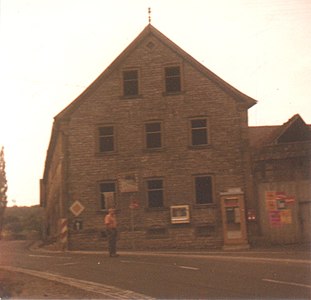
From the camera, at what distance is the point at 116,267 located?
52.1 ft

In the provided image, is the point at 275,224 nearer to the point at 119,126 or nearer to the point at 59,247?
the point at 119,126

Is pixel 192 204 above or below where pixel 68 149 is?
below

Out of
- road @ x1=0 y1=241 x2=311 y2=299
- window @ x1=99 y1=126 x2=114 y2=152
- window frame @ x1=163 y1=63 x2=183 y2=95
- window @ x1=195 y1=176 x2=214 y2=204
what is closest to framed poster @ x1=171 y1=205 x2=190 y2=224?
window @ x1=195 y1=176 x2=214 y2=204

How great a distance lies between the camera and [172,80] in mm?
30156

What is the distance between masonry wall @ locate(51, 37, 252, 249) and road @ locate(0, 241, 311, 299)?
10414mm

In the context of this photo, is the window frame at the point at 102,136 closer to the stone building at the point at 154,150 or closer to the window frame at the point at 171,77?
the stone building at the point at 154,150

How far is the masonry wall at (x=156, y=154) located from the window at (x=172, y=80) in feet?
0.96

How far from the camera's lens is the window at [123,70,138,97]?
30219 millimetres

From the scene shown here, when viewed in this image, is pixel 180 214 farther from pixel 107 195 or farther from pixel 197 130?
pixel 197 130

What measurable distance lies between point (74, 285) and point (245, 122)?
741 inches

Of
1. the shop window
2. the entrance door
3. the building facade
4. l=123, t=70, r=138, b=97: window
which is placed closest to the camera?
the entrance door

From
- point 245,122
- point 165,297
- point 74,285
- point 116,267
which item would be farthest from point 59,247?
point 165,297

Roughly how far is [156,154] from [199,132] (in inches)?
96.6

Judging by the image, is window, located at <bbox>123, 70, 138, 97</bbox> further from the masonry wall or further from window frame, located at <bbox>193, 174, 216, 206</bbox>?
window frame, located at <bbox>193, 174, 216, 206</bbox>
